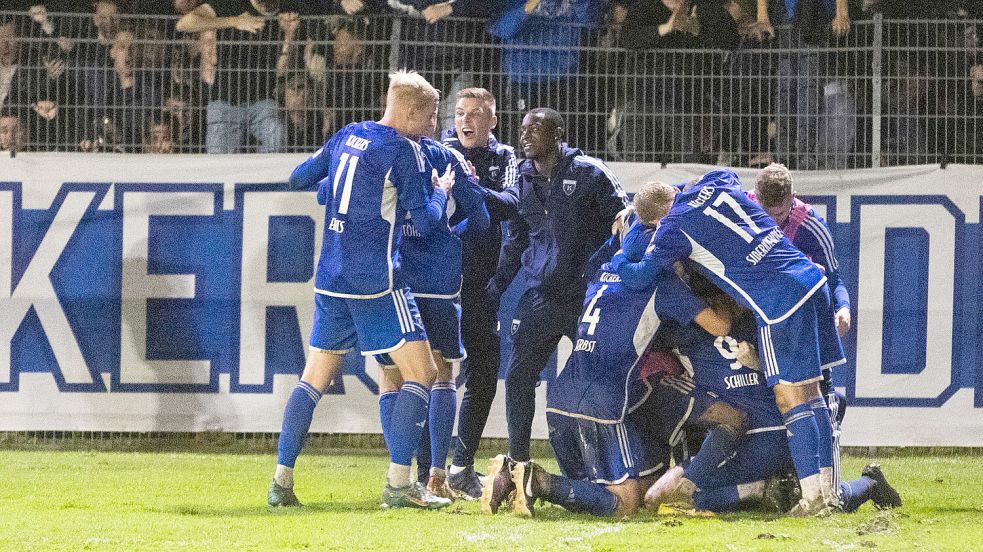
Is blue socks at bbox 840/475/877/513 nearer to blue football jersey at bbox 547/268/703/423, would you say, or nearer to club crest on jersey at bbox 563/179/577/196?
blue football jersey at bbox 547/268/703/423

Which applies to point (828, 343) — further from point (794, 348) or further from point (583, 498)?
point (583, 498)

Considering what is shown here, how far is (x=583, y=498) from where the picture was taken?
640 cm

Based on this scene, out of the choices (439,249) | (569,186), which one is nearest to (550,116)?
(569,186)

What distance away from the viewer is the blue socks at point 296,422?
6.74m

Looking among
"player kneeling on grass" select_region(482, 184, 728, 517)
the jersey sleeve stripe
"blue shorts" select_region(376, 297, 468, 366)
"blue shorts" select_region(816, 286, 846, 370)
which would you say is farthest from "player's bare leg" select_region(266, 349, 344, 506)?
the jersey sleeve stripe

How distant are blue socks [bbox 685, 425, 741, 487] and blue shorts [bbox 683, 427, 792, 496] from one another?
6 centimetres

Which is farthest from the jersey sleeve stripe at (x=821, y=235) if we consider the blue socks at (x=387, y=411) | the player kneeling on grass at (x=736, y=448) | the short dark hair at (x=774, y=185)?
the blue socks at (x=387, y=411)

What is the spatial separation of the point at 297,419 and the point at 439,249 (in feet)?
4.10

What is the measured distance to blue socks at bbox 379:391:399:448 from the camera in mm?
6797

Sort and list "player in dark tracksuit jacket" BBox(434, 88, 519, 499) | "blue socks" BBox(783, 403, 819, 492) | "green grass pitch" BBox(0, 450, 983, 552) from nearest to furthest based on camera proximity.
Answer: "green grass pitch" BBox(0, 450, 983, 552) → "blue socks" BBox(783, 403, 819, 492) → "player in dark tracksuit jacket" BBox(434, 88, 519, 499)

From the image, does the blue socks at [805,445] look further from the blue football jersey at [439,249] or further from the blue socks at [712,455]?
the blue football jersey at [439,249]

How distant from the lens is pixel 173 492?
7.46 m

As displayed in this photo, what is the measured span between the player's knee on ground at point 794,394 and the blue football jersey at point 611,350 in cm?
57

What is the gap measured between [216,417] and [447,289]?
9.79 feet
